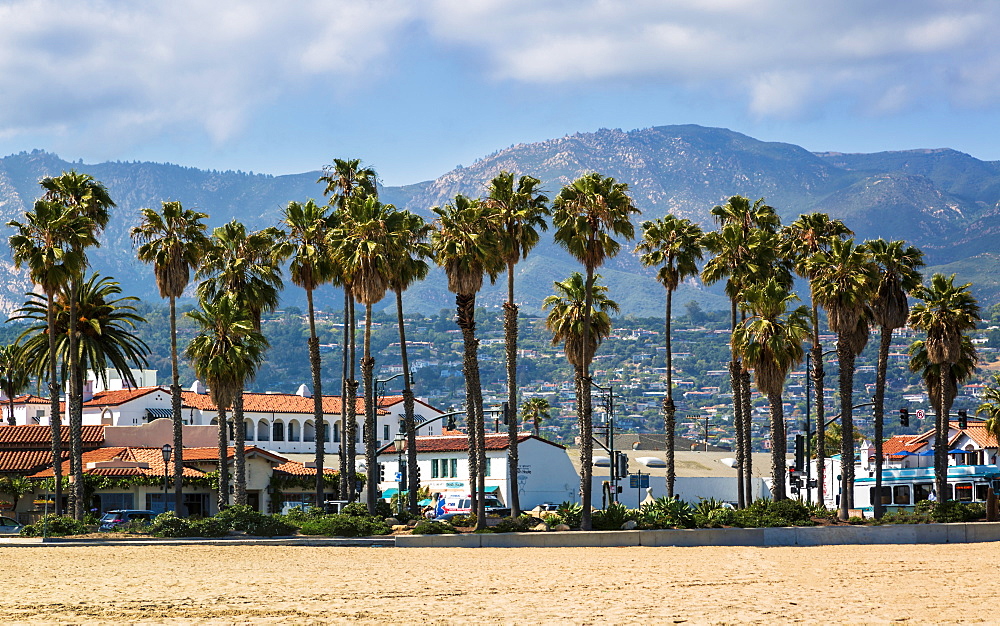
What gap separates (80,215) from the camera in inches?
2263

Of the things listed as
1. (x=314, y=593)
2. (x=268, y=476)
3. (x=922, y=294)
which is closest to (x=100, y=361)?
(x=268, y=476)

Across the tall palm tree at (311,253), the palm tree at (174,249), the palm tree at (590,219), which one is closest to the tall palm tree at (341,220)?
the tall palm tree at (311,253)

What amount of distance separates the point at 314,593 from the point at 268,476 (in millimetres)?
47811

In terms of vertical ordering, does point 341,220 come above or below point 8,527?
above

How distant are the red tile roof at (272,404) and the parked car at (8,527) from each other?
140 ft

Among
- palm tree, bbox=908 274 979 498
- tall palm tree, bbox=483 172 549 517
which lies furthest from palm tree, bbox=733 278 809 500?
tall palm tree, bbox=483 172 549 517

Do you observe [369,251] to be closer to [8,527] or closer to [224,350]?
[224,350]

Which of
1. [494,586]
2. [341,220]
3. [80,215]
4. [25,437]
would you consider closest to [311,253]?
[341,220]

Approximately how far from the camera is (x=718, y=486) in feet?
320

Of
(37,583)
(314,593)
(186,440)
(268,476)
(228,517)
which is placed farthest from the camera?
(186,440)

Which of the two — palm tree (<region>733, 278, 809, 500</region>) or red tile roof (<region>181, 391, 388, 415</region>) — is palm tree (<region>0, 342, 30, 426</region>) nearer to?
red tile roof (<region>181, 391, 388, 415</region>)

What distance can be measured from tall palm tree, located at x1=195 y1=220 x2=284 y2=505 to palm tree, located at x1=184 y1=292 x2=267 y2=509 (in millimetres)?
3869

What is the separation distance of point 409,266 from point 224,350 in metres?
9.94

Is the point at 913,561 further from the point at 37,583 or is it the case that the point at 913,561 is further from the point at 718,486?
the point at 718,486
